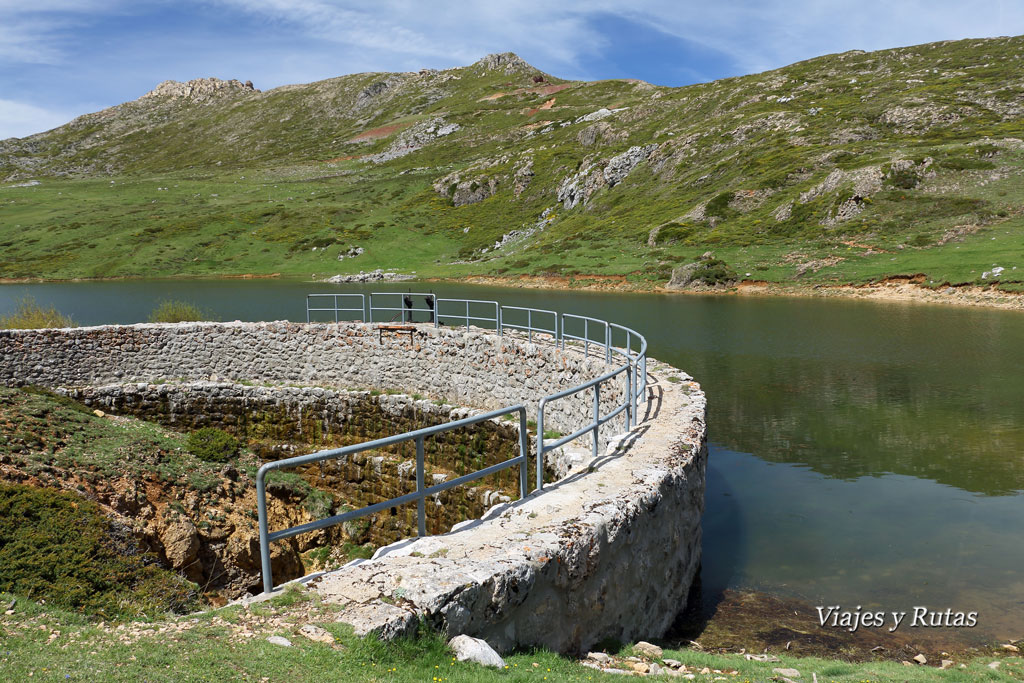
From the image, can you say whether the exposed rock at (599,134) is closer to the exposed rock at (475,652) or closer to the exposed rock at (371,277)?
the exposed rock at (371,277)

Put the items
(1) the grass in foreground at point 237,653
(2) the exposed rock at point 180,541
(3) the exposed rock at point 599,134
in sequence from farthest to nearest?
(3) the exposed rock at point 599,134, (2) the exposed rock at point 180,541, (1) the grass in foreground at point 237,653

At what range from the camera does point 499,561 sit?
257 inches

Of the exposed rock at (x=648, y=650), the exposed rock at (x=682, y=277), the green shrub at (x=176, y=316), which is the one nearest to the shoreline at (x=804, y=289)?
the exposed rock at (x=682, y=277)

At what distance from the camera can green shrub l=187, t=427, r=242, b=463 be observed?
18.5 metres

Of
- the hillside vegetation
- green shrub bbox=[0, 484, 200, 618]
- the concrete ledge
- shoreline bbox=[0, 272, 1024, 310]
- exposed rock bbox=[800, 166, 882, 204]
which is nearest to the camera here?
the concrete ledge

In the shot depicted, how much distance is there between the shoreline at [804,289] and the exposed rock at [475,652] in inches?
2129

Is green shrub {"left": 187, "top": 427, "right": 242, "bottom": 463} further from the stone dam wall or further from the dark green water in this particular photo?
the dark green water

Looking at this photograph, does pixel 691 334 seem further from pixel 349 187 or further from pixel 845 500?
pixel 349 187

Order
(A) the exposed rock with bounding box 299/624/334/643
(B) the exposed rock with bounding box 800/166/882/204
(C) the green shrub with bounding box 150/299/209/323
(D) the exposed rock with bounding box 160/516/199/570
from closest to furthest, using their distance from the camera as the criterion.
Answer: (A) the exposed rock with bounding box 299/624/334/643 < (D) the exposed rock with bounding box 160/516/199/570 < (C) the green shrub with bounding box 150/299/209/323 < (B) the exposed rock with bounding box 800/166/882/204

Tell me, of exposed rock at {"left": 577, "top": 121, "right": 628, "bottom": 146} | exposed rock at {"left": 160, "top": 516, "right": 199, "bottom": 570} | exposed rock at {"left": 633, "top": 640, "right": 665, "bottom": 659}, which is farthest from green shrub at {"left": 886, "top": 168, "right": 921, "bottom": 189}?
exposed rock at {"left": 160, "top": 516, "right": 199, "bottom": 570}

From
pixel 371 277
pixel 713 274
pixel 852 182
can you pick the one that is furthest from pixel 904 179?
pixel 371 277

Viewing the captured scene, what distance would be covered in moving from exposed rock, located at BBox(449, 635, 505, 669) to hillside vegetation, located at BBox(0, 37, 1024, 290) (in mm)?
58023

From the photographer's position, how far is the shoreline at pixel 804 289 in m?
48.8

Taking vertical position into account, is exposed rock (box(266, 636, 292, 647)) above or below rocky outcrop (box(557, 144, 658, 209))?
below
